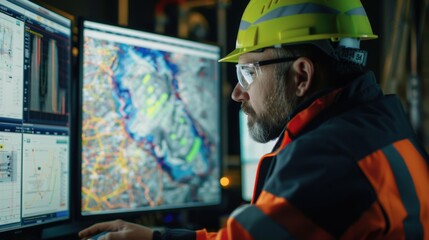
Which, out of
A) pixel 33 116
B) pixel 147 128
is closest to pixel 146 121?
pixel 147 128

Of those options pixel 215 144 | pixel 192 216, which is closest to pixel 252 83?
pixel 215 144

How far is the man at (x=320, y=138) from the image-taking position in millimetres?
941

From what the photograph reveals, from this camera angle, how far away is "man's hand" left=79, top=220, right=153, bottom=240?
128 cm

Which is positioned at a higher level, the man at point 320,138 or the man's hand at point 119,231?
the man at point 320,138

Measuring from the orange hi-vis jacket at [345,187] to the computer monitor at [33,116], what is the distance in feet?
1.74

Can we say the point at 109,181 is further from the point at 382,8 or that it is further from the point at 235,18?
the point at 382,8

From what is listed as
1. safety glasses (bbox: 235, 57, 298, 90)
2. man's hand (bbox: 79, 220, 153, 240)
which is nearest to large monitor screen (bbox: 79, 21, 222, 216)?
man's hand (bbox: 79, 220, 153, 240)

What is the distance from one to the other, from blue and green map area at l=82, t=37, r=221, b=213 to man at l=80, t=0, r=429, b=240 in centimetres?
33

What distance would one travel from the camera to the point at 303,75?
4.21 feet

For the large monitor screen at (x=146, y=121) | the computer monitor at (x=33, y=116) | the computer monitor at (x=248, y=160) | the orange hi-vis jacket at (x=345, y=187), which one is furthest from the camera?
the computer monitor at (x=248, y=160)

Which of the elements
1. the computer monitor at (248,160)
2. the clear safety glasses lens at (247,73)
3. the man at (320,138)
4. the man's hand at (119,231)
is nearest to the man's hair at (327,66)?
A: the man at (320,138)

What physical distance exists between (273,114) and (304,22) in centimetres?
23

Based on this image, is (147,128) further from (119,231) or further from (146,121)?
(119,231)

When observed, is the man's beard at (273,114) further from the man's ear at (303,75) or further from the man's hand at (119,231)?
the man's hand at (119,231)
